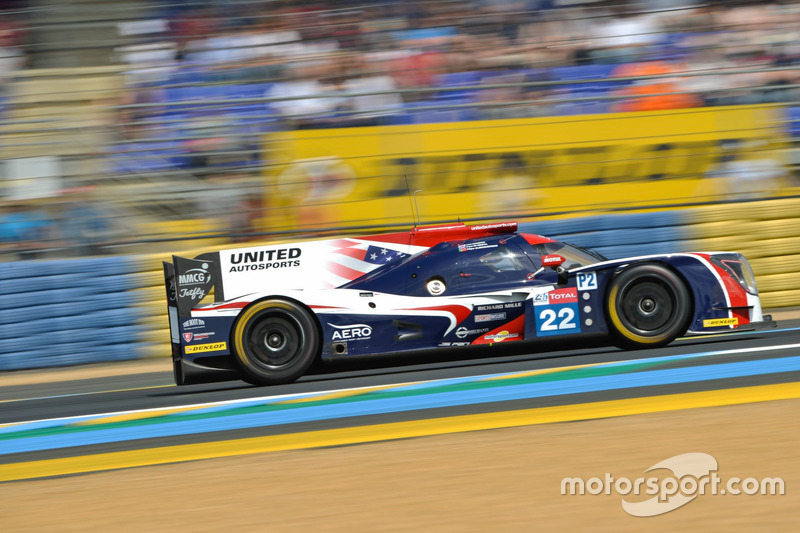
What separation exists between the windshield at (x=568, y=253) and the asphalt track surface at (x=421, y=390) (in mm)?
688

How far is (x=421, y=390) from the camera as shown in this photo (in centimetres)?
708

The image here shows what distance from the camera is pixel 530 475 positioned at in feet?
15.1

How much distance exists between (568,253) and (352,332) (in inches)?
73.8

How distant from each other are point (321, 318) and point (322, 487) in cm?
286

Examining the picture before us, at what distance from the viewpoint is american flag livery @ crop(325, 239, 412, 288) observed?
773cm

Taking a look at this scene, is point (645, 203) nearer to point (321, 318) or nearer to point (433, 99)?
point (433, 99)

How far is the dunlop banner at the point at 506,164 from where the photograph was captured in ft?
34.6

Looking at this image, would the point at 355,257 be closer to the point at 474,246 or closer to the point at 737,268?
the point at 474,246

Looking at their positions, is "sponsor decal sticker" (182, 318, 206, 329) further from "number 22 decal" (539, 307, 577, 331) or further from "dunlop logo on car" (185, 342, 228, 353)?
"number 22 decal" (539, 307, 577, 331)

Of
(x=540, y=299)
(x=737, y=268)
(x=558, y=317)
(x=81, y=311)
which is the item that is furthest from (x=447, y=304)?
(x=81, y=311)

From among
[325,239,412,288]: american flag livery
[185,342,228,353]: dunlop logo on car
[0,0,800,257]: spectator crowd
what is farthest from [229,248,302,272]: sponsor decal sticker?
[0,0,800,257]: spectator crowd

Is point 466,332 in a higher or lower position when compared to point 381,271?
lower

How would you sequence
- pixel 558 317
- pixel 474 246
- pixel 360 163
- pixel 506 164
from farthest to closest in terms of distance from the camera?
1. pixel 506 164
2. pixel 360 163
3. pixel 474 246
4. pixel 558 317

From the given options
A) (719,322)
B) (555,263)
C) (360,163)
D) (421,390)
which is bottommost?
(421,390)
